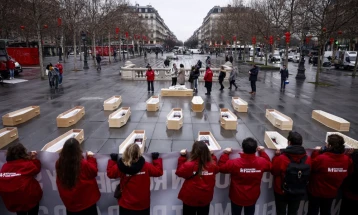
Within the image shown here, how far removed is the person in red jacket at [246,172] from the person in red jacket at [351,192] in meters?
1.31

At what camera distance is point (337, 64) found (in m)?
39.4

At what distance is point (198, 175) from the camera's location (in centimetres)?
357

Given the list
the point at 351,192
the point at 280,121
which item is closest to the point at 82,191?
the point at 351,192

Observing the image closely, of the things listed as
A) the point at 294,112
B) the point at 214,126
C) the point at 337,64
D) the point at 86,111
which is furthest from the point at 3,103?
the point at 337,64

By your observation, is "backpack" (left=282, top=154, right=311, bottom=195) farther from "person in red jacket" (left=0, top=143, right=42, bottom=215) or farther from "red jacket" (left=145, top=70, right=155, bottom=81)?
"red jacket" (left=145, top=70, right=155, bottom=81)

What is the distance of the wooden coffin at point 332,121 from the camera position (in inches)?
357

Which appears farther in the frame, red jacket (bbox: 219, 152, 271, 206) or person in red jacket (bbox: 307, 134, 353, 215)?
person in red jacket (bbox: 307, 134, 353, 215)

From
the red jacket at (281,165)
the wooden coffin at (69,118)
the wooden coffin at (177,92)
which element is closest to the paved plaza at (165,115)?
the wooden coffin at (69,118)

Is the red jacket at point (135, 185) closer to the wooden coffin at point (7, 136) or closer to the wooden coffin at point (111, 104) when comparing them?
the wooden coffin at point (7, 136)

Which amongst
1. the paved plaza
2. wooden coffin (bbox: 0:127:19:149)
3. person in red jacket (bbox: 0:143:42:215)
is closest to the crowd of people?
person in red jacket (bbox: 0:143:42:215)

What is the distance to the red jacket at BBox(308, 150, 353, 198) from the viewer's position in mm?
3785

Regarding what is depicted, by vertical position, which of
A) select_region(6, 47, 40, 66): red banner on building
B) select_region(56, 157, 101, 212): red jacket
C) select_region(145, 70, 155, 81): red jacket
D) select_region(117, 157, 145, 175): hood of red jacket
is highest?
select_region(6, 47, 40, 66): red banner on building

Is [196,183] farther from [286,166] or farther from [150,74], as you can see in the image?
[150,74]

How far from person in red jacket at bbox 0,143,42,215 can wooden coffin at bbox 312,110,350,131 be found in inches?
367
